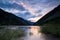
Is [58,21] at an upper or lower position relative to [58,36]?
upper

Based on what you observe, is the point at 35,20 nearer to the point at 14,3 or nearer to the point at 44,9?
the point at 44,9

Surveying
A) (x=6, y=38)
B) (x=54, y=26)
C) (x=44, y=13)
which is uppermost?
(x=44, y=13)

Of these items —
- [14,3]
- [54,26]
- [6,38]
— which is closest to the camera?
[6,38]

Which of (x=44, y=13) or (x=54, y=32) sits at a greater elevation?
(x=44, y=13)

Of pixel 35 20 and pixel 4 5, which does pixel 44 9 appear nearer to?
pixel 35 20

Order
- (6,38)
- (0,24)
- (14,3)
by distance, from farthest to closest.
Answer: (0,24), (14,3), (6,38)

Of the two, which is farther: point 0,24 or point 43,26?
point 43,26

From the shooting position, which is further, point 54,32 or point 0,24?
A: point 54,32

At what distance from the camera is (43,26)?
Answer: 6.89 meters

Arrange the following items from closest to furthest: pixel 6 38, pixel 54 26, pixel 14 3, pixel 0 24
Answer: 1. pixel 6 38
2. pixel 14 3
3. pixel 0 24
4. pixel 54 26

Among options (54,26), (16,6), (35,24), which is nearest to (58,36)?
(54,26)

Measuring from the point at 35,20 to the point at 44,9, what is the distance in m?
0.50

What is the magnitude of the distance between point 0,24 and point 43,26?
1772 mm

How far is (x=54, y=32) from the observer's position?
22.1 feet
